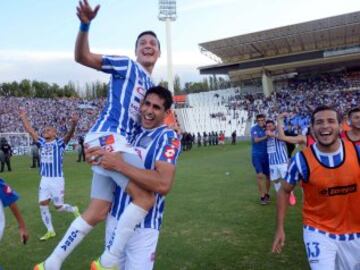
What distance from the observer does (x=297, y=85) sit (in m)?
65.3

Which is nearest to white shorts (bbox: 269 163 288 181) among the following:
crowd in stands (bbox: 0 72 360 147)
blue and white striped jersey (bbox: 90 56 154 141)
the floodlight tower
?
blue and white striped jersey (bbox: 90 56 154 141)

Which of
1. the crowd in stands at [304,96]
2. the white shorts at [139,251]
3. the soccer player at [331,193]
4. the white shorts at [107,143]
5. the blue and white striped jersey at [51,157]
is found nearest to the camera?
the white shorts at [139,251]

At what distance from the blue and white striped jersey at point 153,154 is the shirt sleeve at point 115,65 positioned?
2.10 feet

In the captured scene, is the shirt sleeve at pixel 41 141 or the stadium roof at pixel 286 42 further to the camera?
the stadium roof at pixel 286 42

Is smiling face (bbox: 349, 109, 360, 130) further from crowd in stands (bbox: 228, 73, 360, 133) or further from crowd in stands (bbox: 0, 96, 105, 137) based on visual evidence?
crowd in stands (bbox: 0, 96, 105, 137)

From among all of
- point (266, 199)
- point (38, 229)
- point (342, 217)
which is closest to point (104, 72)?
point (342, 217)

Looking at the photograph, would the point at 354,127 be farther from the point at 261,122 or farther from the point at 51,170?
the point at 51,170

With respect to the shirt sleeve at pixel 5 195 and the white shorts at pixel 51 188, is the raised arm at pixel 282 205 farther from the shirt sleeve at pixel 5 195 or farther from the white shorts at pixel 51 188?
the white shorts at pixel 51 188

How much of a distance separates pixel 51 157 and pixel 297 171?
6.48 metres

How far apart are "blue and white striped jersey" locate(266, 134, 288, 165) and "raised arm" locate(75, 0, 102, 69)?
8.41 metres

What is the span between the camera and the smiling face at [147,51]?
14.5 ft

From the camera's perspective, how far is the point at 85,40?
3932 mm

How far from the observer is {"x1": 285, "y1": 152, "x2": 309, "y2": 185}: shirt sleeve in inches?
178

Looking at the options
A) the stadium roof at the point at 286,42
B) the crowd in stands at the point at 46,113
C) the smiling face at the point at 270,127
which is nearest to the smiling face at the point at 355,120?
the smiling face at the point at 270,127
